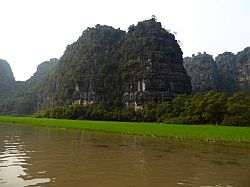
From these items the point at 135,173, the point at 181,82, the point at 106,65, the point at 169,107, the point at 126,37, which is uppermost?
the point at 126,37

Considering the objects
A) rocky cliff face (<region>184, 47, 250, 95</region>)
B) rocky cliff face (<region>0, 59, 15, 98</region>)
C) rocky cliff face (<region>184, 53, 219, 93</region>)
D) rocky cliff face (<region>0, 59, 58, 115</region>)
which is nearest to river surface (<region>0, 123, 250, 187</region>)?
rocky cliff face (<region>184, 53, 219, 93</region>)

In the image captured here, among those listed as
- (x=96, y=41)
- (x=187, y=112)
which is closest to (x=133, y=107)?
(x=187, y=112)

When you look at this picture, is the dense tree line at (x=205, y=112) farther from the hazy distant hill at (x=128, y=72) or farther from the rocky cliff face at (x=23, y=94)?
the rocky cliff face at (x=23, y=94)

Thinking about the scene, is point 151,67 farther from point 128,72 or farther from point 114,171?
point 114,171

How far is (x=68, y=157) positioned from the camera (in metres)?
15.1

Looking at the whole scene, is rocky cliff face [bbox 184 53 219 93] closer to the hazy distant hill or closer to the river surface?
the hazy distant hill

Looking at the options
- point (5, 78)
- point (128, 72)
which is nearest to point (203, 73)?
point (128, 72)

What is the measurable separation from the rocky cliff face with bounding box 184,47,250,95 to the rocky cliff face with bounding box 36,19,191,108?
106 ft

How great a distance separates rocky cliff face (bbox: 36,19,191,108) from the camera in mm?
90181

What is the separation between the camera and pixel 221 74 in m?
141

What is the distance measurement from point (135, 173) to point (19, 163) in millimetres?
4633

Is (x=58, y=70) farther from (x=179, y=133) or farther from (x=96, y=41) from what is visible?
(x=179, y=133)

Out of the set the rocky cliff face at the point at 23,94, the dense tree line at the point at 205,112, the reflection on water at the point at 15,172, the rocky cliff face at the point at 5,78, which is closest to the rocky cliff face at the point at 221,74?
the dense tree line at the point at 205,112

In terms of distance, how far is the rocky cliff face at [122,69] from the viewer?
90.2 m
